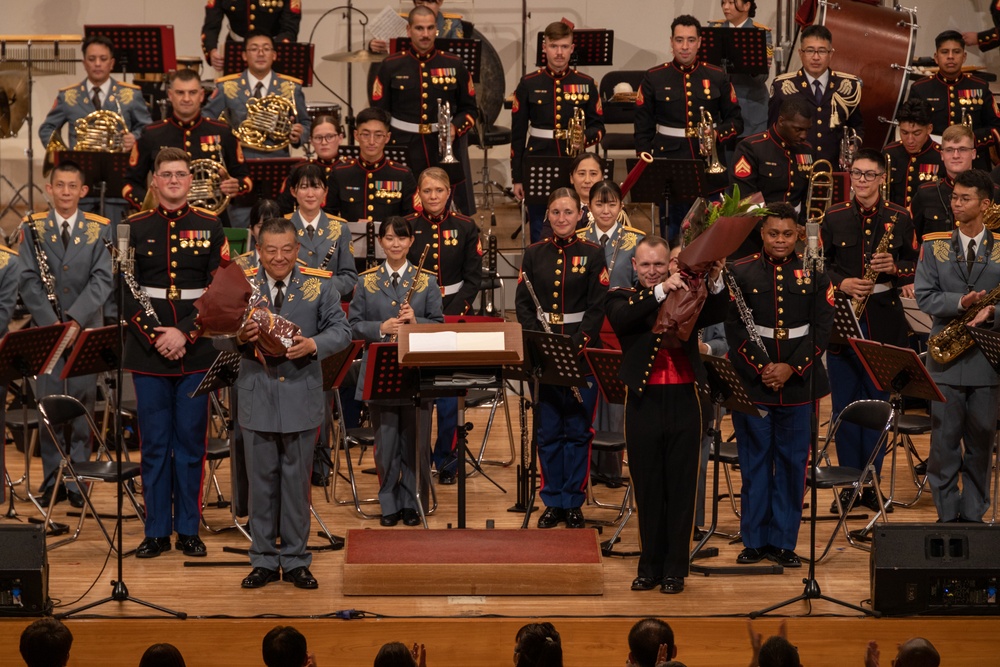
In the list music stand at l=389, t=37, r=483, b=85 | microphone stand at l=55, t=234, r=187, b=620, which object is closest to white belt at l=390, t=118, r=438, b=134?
music stand at l=389, t=37, r=483, b=85

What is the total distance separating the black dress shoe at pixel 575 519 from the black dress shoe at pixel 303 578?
1.46 metres

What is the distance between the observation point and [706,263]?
226 inches

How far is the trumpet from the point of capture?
10055 millimetres

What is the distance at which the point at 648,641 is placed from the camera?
173 inches

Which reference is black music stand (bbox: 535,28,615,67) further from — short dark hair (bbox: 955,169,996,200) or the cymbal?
short dark hair (bbox: 955,169,996,200)

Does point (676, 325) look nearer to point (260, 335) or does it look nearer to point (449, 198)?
point (260, 335)

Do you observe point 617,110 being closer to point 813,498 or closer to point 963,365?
point 963,365

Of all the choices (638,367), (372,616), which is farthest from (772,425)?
(372,616)

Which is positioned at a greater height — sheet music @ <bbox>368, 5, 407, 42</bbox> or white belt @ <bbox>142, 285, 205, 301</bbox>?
sheet music @ <bbox>368, 5, 407, 42</bbox>

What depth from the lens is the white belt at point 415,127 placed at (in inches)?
399

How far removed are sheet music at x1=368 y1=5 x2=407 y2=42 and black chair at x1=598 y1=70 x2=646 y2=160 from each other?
1.82 metres

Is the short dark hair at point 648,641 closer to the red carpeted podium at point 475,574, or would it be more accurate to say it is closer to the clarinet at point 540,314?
the red carpeted podium at point 475,574

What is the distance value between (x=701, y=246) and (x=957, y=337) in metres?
1.96

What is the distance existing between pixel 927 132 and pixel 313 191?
4040 millimetres
